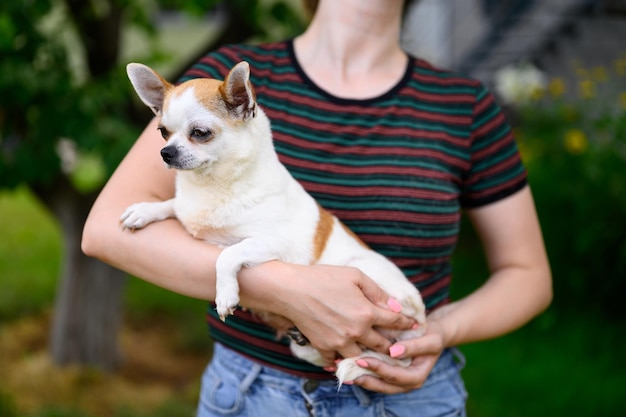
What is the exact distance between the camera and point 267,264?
1496 millimetres

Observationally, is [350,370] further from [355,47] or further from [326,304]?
[355,47]

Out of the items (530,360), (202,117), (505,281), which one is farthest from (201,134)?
(530,360)

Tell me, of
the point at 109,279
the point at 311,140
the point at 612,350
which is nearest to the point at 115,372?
the point at 109,279

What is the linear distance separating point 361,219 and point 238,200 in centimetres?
35

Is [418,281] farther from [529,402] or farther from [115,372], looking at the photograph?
[115,372]

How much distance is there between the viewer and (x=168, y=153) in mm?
1472

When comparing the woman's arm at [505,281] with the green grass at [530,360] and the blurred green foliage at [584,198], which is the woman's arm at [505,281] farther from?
the blurred green foliage at [584,198]

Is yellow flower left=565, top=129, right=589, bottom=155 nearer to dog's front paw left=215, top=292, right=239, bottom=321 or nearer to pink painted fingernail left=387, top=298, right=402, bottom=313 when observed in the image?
pink painted fingernail left=387, top=298, right=402, bottom=313

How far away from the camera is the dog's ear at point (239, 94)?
147 centimetres

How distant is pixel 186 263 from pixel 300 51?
2.40 feet

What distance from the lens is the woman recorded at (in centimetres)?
151

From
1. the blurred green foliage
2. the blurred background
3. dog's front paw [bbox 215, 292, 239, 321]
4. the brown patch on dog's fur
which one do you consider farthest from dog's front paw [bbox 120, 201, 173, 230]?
the blurred green foliage

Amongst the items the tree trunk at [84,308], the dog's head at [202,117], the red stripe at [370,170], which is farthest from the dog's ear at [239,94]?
the tree trunk at [84,308]

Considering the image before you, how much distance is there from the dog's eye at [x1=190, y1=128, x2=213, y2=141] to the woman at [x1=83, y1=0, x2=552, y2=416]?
17 centimetres
